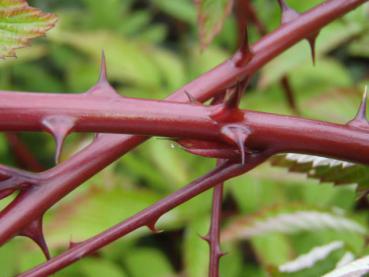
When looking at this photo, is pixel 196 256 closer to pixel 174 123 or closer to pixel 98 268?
pixel 98 268

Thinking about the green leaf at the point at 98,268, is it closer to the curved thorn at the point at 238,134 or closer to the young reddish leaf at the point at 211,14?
the young reddish leaf at the point at 211,14

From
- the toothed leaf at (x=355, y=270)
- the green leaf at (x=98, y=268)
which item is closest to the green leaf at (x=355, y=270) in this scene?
the toothed leaf at (x=355, y=270)

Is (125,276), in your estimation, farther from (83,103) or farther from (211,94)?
(83,103)

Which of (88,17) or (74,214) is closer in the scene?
(74,214)

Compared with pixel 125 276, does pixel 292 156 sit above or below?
above

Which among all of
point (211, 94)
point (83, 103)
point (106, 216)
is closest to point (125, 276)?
point (106, 216)

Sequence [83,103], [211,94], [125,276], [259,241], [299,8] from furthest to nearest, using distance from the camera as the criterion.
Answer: [125,276], [259,241], [299,8], [211,94], [83,103]

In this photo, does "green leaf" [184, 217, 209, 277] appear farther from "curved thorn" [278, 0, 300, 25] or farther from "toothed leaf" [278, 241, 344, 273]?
"curved thorn" [278, 0, 300, 25]
